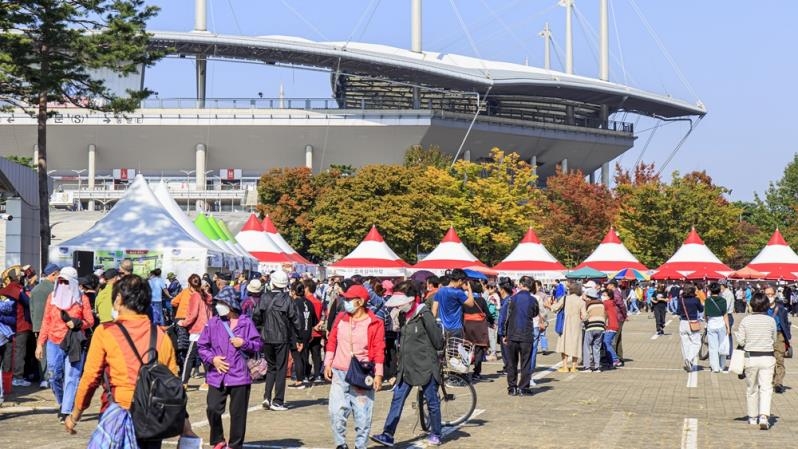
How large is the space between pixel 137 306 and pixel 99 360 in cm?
40

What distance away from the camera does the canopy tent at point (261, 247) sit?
3909 cm

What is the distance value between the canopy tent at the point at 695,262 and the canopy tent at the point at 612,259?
1.27 m

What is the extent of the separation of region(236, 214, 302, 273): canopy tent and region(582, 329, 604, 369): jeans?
59.8 ft

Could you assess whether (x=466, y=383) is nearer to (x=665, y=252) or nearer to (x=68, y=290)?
(x=68, y=290)

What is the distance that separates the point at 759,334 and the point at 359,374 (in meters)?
5.37

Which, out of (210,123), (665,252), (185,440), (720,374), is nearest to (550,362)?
(720,374)

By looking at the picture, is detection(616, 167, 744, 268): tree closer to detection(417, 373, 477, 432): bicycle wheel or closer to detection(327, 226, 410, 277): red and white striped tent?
detection(327, 226, 410, 277): red and white striped tent

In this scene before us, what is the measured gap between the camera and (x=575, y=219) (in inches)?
3061

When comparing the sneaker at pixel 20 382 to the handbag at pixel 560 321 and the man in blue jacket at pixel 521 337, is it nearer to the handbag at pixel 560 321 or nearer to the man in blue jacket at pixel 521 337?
the man in blue jacket at pixel 521 337

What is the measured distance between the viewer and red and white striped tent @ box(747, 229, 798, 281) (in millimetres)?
42219

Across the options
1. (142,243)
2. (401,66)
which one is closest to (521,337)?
(142,243)

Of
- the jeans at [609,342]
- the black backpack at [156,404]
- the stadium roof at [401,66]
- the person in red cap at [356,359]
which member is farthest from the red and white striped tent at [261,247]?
the stadium roof at [401,66]

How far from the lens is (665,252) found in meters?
70.9

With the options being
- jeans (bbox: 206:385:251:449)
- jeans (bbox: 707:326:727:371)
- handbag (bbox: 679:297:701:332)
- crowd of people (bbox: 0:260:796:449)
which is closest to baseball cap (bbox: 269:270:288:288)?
crowd of people (bbox: 0:260:796:449)
